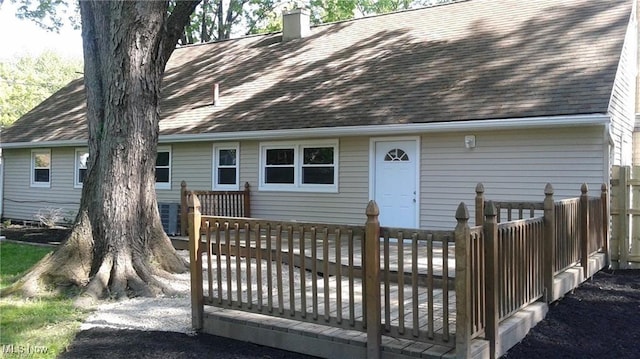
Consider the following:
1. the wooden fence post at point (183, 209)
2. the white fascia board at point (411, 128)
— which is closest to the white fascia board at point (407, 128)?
the white fascia board at point (411, 128)

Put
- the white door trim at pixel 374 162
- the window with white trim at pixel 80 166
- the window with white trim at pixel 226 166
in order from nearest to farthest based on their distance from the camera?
1. the white door trim at pixel 374 162
2. the window with white trim at pixel 226 166
3. the window with white trim at pixel 80 166

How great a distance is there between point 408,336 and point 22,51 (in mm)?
63701

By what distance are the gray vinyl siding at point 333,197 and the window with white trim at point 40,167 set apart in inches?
316

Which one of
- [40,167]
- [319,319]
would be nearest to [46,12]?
[40,167]

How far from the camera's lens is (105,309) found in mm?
6273

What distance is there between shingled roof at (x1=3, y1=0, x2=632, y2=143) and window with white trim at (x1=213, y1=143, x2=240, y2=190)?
0.69 m

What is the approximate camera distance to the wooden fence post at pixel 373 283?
4352 mm

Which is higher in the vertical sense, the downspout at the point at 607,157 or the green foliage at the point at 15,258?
the downspout at the point at 607,157

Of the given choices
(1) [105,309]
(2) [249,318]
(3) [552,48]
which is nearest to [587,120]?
(3) [552,48]

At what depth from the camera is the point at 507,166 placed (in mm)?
9852

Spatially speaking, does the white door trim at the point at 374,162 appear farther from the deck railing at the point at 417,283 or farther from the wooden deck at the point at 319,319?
the deck railing at the point at 417,283

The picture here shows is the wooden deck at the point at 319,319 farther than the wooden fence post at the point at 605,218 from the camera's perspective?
No

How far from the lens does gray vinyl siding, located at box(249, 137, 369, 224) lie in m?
11.5

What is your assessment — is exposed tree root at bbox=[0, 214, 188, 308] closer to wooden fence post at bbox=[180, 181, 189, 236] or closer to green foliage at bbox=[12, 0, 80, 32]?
wooden fence post at bbox=[180, 181, 189, 236]
